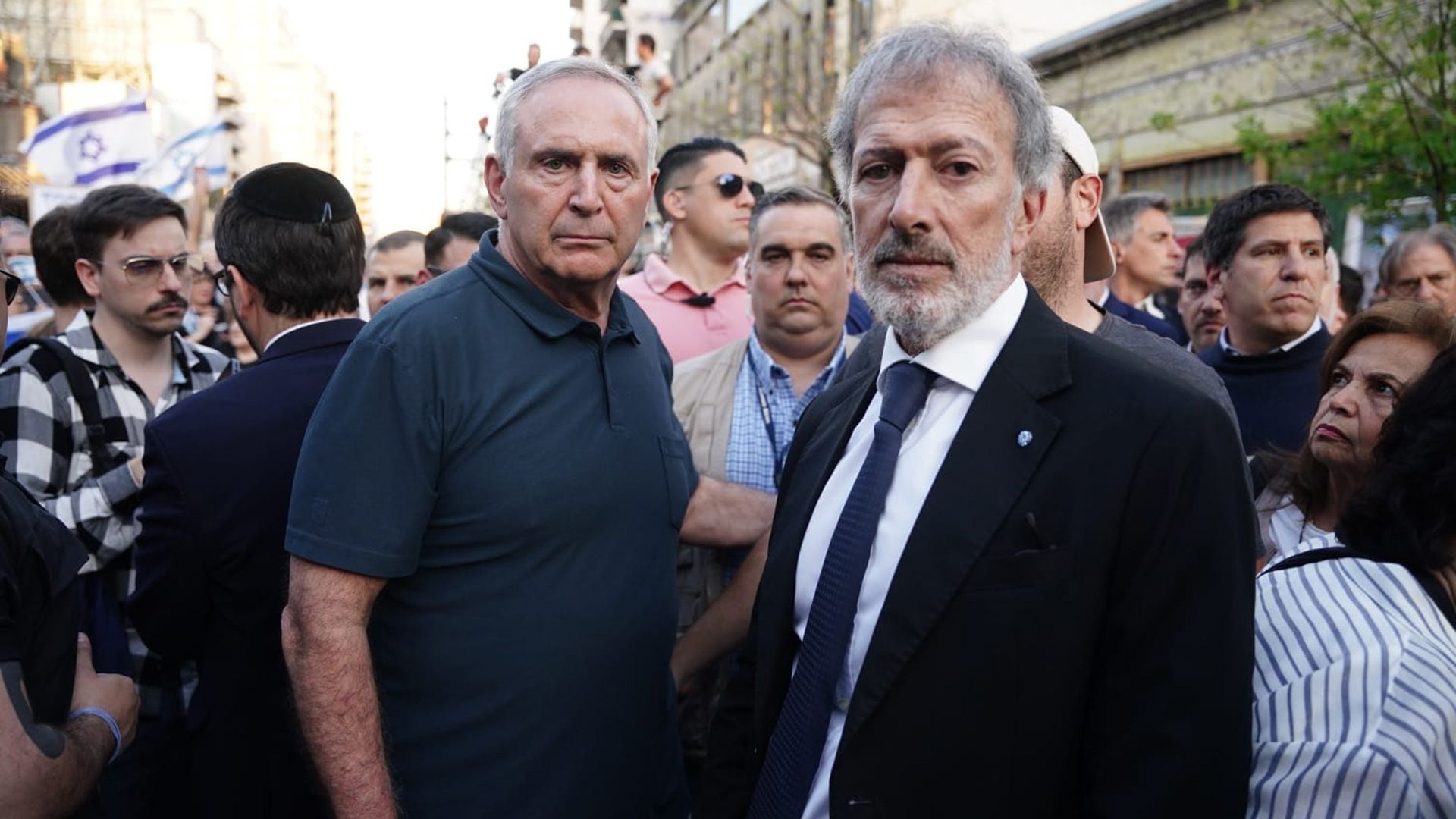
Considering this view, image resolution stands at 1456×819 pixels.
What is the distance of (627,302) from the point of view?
298cm

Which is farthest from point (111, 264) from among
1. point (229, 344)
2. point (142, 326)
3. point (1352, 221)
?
point (1352, 221)

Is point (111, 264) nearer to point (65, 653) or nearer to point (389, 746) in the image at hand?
point (65, 653)

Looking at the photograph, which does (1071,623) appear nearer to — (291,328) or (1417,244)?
(291,328)

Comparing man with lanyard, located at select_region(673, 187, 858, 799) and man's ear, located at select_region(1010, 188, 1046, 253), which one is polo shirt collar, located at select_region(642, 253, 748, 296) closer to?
man with lanyard, located at select_region(673, 187, 858, 799)

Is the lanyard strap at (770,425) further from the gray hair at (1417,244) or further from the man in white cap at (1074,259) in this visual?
the gray hair at (1417,244)

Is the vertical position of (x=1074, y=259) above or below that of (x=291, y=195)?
below

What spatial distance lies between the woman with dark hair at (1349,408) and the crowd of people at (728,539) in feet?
0.04

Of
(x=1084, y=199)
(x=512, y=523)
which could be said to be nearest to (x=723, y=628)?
(x=512, y=523)

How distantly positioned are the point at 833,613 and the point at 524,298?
3.46 ft

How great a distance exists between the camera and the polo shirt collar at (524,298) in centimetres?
244

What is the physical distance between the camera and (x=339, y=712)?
2.15 meters

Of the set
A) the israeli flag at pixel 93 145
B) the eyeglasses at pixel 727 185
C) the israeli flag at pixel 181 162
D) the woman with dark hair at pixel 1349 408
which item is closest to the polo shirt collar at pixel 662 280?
the eyeglasses at pixel 727 185

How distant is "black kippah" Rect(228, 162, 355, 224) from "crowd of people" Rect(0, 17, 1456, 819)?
23 millimetres

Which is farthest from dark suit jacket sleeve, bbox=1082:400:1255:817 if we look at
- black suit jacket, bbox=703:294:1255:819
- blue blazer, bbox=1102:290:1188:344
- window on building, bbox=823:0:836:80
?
window on building, bbox=823:0:836:80
